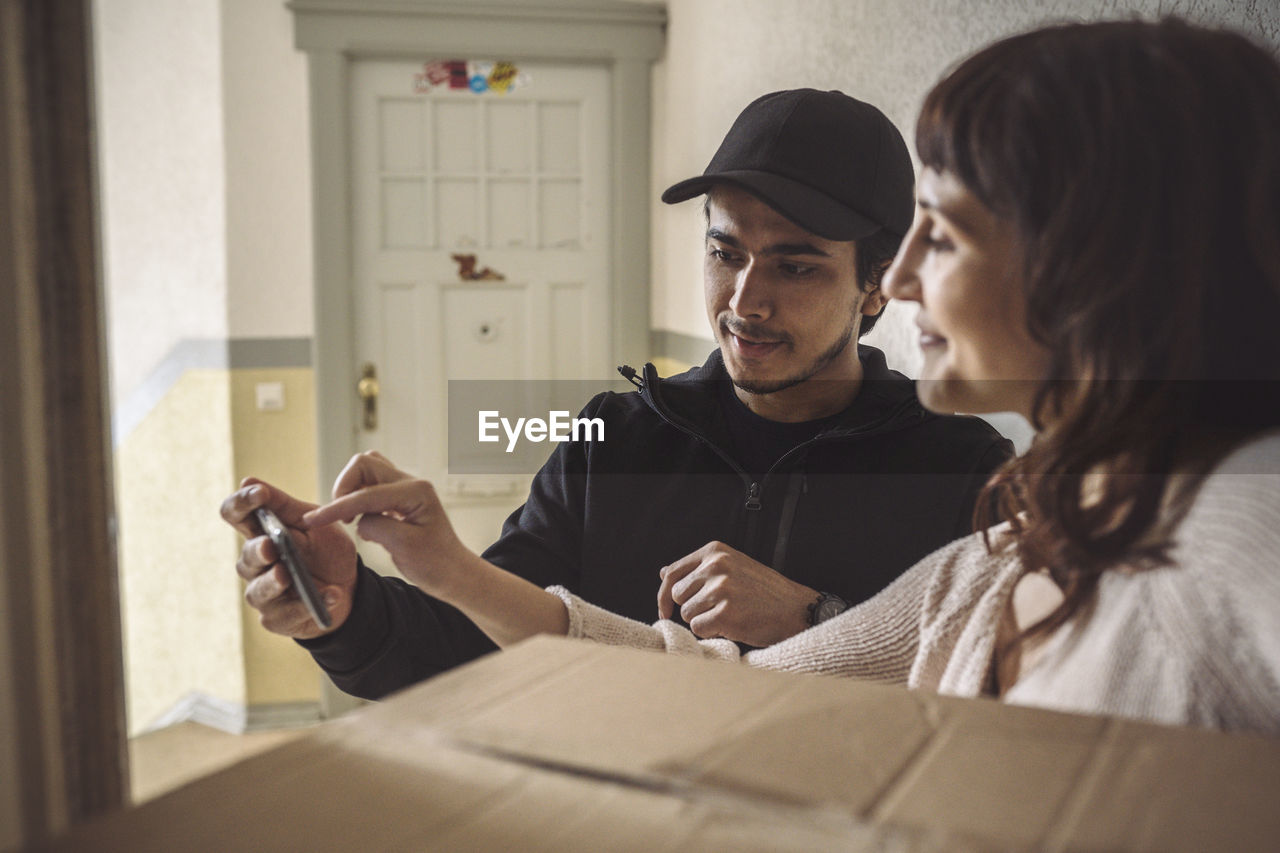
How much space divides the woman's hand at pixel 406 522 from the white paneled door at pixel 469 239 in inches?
76.9

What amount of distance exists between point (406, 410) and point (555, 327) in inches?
18.2

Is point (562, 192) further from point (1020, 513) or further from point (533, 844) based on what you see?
point (533, 844)

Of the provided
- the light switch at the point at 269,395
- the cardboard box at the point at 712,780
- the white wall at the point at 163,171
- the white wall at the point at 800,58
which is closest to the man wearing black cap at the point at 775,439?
the white wall at the point at 800,58

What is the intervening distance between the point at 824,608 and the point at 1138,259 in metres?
0.45

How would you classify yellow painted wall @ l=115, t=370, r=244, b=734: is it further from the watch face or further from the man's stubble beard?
the watch face

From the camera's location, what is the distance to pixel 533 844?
202 millimetres

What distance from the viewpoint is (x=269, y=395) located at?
2.50 m

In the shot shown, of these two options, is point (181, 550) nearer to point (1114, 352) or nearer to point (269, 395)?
point (269, 395)

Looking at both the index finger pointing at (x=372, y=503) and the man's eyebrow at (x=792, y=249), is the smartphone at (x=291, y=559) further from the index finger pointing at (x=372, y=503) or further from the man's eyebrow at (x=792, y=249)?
the man's eyebrow at (x=792, y=249)

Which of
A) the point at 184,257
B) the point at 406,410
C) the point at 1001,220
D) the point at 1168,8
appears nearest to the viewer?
the point at 1001,220

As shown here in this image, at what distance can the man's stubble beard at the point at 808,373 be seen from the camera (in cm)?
104

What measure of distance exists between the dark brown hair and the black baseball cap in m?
0.44

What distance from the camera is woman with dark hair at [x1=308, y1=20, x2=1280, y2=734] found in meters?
0.38

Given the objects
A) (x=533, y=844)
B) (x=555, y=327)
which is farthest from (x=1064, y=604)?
(x=555, y=327)
